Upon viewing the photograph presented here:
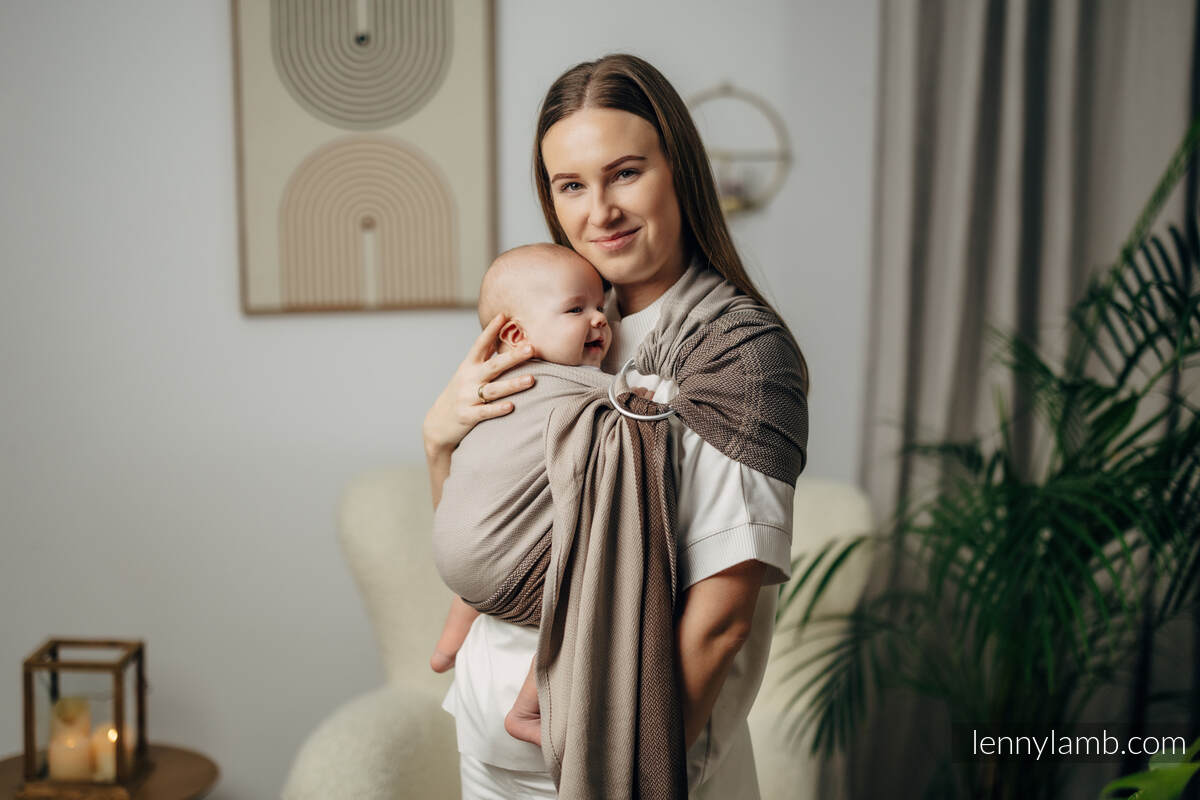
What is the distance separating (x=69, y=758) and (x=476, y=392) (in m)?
1.48

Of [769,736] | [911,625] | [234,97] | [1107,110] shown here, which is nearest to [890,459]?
[911,625]

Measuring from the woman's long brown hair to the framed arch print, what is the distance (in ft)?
3.79

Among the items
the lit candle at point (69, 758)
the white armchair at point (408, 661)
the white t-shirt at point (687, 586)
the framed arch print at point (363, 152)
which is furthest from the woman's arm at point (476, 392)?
the lit candle at point (69, 758)

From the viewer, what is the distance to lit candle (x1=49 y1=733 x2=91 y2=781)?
190 cm

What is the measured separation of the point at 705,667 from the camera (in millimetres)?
994

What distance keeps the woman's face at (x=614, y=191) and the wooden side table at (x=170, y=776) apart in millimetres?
1580

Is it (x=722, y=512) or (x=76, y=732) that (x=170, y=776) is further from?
(x=722, y=512)

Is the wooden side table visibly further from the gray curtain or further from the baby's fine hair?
the gray curtain

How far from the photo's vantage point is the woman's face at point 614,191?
1.07m

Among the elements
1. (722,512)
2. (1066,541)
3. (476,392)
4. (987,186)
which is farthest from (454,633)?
A: (987,186)

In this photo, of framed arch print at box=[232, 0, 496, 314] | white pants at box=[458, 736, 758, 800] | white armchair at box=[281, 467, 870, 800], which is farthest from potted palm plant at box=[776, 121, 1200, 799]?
framed arch print at box=[232, 0, 496, 314]

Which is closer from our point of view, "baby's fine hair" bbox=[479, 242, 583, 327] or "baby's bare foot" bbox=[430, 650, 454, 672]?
"baby's fine hair" bbox=[479, 242, 583, 327]

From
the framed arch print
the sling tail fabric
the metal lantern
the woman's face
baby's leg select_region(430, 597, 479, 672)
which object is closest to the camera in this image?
the sling tail fabric

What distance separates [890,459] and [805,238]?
618mm
